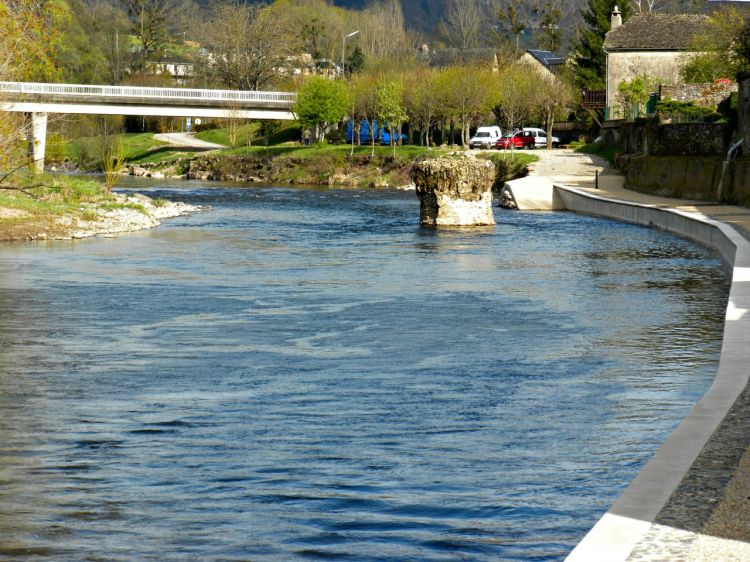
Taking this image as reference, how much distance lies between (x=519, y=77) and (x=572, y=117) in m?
10.6

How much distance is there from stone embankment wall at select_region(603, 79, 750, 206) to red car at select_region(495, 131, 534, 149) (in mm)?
28083

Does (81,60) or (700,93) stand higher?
(81,60)

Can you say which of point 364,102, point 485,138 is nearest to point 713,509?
point 485,138

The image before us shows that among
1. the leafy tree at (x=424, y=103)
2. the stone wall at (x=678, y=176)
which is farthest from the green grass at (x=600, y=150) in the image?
the stone wall at (x=678, y=176)

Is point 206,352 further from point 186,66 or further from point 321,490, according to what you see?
point 186,66

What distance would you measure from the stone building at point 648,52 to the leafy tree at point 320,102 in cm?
2417

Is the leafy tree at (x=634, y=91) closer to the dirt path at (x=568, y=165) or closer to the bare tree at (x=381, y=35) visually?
the dirt path at (x=568, y=165)

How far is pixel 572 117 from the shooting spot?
4048 inches

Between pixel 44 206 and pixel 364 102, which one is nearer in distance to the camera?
pixel 44 206

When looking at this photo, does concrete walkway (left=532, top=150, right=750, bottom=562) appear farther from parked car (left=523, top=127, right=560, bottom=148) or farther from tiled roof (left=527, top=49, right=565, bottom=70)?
tiled roof (left=527, top=49, right=565, bottom=70)

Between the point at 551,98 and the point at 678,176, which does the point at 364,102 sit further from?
the point at 678,176

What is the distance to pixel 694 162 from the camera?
46.9m

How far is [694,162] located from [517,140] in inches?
1715

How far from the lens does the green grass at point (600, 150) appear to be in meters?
72.4
